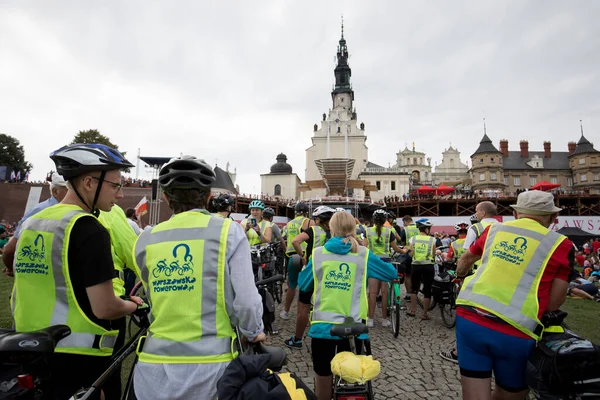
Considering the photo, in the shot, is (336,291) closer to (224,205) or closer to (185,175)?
(185,175)

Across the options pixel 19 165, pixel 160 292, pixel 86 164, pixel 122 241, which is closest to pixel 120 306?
pixel 160 292

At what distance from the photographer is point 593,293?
9984 mm

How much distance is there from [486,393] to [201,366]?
2250 mm

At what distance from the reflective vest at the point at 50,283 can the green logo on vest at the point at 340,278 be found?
1942 mm

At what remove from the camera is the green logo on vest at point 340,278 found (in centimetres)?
323

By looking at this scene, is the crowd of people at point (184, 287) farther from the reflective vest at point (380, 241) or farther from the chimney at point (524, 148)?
the chimney at point (524, 148)

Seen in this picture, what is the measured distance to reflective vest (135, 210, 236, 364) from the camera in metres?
1.74

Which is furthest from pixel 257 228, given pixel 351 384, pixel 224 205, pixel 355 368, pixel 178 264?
pixel 178 264

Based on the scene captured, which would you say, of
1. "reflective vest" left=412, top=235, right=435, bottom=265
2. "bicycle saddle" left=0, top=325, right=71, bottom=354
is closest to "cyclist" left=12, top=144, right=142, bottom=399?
"bicycle saddle" left=0, top=325, right=71, bottom=354

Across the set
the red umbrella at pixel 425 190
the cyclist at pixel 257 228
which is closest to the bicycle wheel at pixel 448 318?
the cyclist at pixel 257 228

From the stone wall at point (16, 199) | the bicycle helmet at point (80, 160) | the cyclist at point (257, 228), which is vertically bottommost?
the cyclist at point (257, 228)

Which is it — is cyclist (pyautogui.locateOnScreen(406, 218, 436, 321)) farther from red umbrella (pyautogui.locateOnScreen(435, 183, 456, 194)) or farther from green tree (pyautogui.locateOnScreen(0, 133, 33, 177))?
green tree (pyautogui.locateOnScreen(0, 133, 33, 177))

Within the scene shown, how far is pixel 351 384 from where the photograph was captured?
8.50 feet

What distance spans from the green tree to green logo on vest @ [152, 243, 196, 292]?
188 feet
